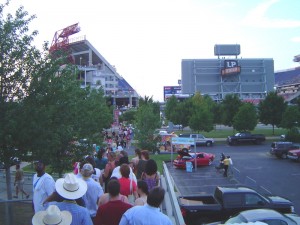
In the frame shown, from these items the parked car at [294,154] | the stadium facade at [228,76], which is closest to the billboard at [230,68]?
the stadium facade at [228,76]

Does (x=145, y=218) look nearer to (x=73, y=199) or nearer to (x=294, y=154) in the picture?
(x=73, y=199)

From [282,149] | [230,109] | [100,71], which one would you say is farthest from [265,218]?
[100,71]

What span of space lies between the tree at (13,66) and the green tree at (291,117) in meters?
38.3

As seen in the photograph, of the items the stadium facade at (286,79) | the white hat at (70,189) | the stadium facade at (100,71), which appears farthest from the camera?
the stadium facade at (286,79)

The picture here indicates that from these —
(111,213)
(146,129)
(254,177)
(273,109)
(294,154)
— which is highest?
(273,109)

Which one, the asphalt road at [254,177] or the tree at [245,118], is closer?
the asphalt road at [254,177]

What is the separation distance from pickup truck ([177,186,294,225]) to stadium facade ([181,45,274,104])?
8924cm

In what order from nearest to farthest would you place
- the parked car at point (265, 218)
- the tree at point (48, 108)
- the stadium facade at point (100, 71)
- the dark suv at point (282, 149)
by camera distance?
the tree at point (48, 108), the parked car at point (265, 218), the dark suv at point (282, 149), the stadium facade at point (100, 71)

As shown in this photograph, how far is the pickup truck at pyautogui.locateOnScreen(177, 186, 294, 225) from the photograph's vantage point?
41.9 ft

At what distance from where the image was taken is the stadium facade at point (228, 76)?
103938 millimetres

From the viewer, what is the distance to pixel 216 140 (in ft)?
162

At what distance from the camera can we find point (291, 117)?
44.1m

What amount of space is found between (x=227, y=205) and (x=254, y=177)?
38.4ft

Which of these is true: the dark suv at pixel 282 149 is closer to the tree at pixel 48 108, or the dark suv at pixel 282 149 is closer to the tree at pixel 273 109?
the tree at pixel 273 109
